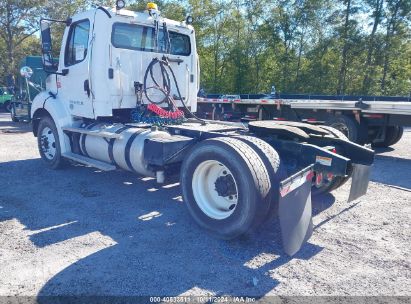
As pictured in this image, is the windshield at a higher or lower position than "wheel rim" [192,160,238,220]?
higher

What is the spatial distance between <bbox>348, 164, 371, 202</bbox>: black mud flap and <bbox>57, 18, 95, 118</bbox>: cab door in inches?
167

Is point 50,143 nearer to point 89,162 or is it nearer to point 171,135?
point 89,162

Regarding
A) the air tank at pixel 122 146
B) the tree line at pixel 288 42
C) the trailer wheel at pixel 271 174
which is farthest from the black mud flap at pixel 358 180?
the tree line at pixel 288 42

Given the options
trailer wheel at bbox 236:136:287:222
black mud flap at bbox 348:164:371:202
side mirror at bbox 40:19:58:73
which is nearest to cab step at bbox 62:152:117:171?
side mirror at bbox 40:19:58:73

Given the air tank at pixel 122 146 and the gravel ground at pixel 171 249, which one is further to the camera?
the air tank at pixel 122 146

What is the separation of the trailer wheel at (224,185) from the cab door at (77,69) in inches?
110

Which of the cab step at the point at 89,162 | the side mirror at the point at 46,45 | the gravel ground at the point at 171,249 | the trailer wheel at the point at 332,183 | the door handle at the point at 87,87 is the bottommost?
the gravel ground at the point at 171,249

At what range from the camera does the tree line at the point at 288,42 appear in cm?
2470

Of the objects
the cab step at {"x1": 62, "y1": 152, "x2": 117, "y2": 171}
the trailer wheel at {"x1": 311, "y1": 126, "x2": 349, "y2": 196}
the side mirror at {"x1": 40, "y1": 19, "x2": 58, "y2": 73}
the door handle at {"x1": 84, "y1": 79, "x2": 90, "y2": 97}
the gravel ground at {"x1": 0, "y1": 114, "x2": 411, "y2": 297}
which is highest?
the side mirror at {"x1": 40, "y1": 19, "x2": 58, "y2": 73}

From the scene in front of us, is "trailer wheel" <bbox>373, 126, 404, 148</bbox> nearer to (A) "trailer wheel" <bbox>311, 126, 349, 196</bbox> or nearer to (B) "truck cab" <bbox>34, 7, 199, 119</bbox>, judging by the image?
(A) "trailer wheel" <bbox>311, 126, 349, 196</bbox>

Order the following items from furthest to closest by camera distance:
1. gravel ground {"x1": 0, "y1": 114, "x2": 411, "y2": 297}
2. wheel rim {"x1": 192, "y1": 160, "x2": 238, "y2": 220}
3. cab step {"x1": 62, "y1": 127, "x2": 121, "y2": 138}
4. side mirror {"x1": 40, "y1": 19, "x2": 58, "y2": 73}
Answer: side mirror {"x1": 40, "y1": 19, "x2": 58, "y2": 73} → cab step {"x1": 62, "y1": 127, "x2": 121, "y2": 138} → wheel rim {"x1": 192, "y1": 160, "x2": 238, "y2": 220} → gravel ground {"x1": 0, "y1": 114, "x2": 411, "y2": 297}

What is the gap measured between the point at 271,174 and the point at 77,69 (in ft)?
13.8

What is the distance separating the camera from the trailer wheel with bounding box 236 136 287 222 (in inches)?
151

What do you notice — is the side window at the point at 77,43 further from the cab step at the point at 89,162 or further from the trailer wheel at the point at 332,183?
the trailer wheel at the point at 332,183
